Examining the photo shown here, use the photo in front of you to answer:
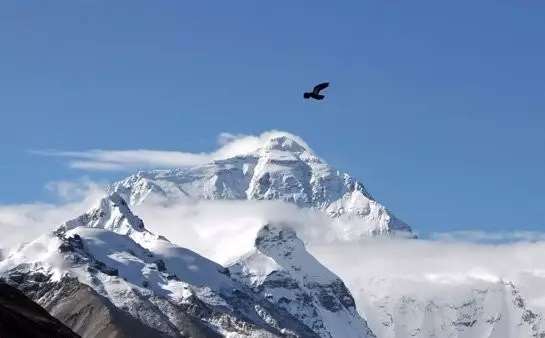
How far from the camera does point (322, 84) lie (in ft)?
593
